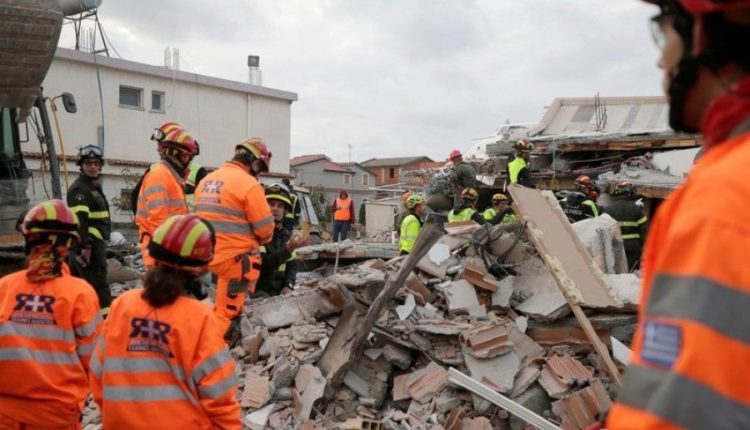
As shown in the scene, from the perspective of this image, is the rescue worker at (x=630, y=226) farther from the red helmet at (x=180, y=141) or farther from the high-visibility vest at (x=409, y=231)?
the red helmet at (x=180, y=141)

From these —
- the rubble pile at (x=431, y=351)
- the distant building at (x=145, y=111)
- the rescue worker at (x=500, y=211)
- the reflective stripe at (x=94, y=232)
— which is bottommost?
the rubble pile at (x=431, y=351)

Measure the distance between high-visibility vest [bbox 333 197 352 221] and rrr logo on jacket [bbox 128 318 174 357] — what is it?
16.1 metres

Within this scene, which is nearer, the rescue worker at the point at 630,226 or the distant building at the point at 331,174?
the rescue worker at the point at 630,226

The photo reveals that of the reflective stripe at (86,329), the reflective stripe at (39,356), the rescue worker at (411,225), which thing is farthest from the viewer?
the rescue worker at (411,225)

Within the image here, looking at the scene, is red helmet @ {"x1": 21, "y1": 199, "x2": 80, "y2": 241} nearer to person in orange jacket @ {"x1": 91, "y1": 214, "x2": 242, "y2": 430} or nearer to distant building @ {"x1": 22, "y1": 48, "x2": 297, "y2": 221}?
person in orange jacket @ {"x1": 91, "y1": 214, "x2": 242, "y2": 430}

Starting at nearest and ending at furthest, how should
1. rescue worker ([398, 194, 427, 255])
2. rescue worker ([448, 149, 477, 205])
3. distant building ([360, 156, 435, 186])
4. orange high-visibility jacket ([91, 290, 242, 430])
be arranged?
orange high-visibility jacket ([91, 290, 242, 430]), rescue worker ([398, 194, 427, 255]), rescue worker ([448, 149, 477, 205]), distant building ([360, 156, 435, 186])

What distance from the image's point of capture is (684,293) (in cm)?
108

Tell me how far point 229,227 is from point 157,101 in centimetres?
1869

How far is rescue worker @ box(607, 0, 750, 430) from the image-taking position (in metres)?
1.04

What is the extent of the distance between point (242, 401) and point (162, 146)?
224 centimetres

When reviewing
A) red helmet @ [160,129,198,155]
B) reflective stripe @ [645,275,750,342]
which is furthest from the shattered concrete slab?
reflective stripe @ [645,275,750,342]

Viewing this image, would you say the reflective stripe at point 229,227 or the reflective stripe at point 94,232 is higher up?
the reflective stripe at point 229,227

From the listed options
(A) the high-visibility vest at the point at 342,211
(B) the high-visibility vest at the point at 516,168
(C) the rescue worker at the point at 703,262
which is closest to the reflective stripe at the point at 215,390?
(C) the rescue worker at the point at 703,262

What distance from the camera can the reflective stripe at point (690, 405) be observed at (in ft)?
3.40
